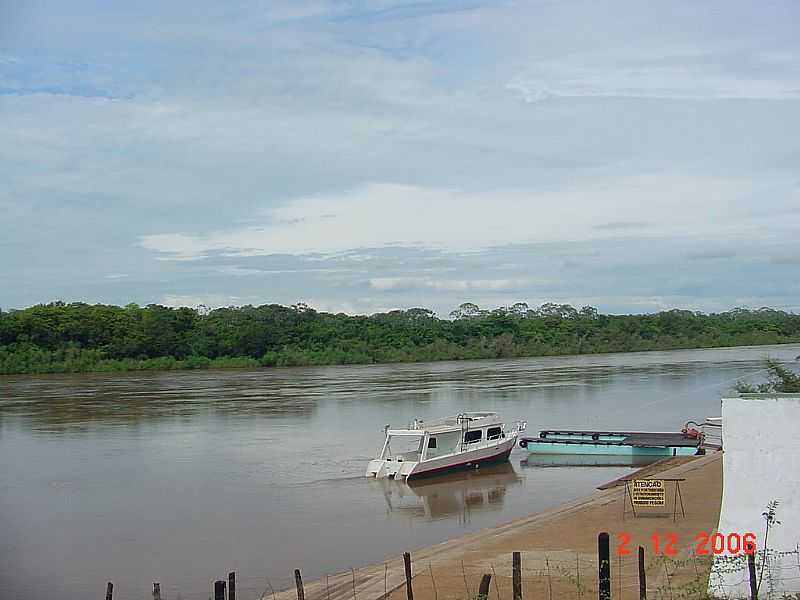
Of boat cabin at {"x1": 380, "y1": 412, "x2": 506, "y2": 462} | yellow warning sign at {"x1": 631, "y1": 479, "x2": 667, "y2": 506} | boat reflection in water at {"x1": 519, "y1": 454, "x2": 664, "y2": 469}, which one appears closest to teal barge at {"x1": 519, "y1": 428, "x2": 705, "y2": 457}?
boat reflection in water at {"x1": 519, "y1": 454, "x2": 664, "y2": 469}

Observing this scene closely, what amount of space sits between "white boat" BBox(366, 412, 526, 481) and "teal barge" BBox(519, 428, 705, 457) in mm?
1089

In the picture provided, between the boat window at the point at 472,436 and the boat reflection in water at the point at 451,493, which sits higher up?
the boat window at the point at 472,436

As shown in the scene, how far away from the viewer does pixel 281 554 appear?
55.3 feet

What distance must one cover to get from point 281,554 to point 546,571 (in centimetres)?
632

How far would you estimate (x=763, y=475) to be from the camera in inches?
328

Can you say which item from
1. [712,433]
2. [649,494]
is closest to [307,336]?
[712,433]

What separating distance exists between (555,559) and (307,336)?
74.8 meters

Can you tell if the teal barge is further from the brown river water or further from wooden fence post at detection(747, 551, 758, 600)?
wooden fence post at detection(747, 551, 758, 600)

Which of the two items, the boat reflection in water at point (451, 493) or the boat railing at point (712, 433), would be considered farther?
the boat railing at point (712, 433)

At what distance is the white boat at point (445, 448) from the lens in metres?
24.6

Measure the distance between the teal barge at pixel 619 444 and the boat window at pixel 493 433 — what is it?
117cm

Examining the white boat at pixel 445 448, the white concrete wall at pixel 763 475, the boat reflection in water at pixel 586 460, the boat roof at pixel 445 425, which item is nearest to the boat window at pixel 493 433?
the white boat at pixel 445 448

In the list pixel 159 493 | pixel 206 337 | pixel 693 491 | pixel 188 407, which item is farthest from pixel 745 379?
pixel 206 337

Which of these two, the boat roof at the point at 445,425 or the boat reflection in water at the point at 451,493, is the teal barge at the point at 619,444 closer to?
the boat roof at the point at 445,425
